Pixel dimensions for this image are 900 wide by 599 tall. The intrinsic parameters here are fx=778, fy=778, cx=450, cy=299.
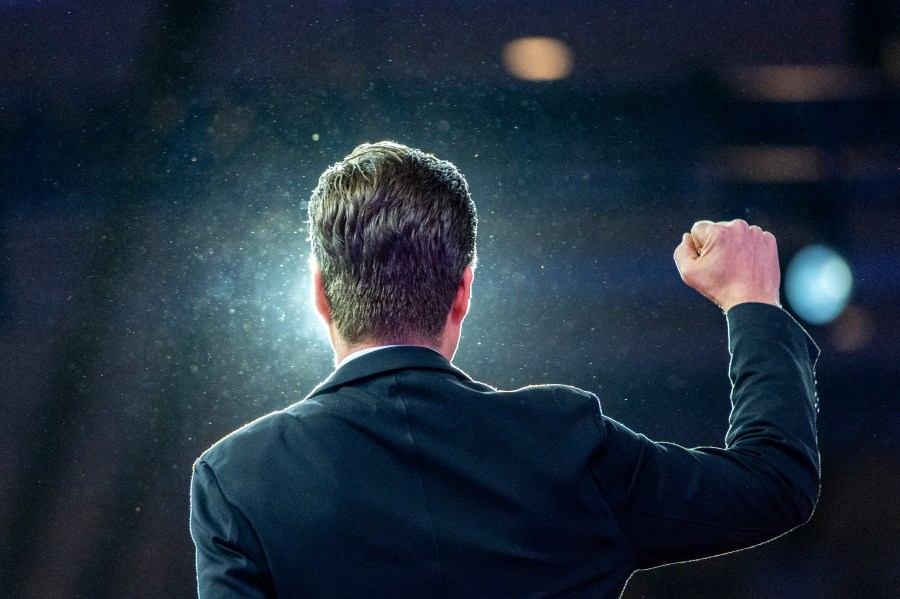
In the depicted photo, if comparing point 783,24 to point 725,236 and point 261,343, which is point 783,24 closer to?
point 725,236

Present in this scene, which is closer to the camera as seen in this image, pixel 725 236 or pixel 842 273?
pixel 725 236

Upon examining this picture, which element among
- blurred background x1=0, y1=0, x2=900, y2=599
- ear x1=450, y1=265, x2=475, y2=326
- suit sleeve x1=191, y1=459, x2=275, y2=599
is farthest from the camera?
blurred background x1=0, y1=0, x2=900, y2=599

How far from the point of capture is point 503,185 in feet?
3.05

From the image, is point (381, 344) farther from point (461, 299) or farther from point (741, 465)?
point (741, 465)

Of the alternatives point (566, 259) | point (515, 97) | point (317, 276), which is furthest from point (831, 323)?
point (317, 276)

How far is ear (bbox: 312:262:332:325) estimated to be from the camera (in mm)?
564

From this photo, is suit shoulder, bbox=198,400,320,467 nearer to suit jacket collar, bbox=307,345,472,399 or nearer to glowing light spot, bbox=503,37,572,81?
suit jacket collar, bbox=307,345,472,399

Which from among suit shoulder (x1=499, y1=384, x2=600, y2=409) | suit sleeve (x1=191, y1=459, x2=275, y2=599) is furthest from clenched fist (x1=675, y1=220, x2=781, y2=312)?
suit sleeve (x1=191, y1=459, x2=275, y2=599)

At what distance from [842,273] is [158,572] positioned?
0.89 meters

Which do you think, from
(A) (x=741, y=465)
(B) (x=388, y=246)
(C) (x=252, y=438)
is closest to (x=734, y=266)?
(A) (x=741, y=465)

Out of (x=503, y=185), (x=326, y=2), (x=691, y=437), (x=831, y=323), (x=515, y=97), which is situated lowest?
(x=691, y=437)

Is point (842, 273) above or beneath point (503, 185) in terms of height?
beneath

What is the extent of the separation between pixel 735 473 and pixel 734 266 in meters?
0.17

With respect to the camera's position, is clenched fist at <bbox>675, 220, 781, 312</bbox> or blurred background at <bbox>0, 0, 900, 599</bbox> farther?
blurred background at <bbox>0, 0, 900, 599</bbox>
